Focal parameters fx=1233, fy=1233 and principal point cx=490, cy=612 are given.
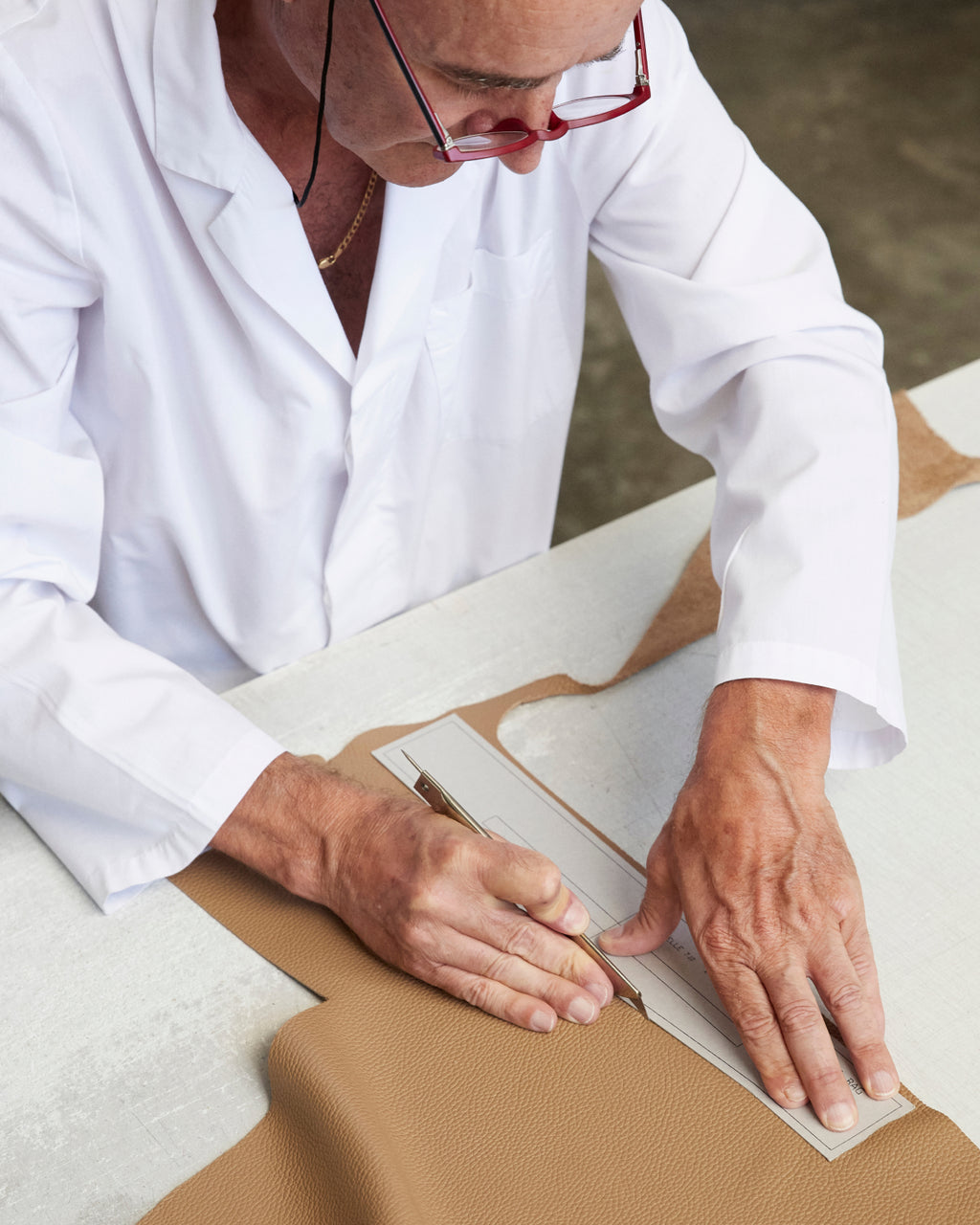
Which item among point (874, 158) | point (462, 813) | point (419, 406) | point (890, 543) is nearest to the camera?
point (462, 813)

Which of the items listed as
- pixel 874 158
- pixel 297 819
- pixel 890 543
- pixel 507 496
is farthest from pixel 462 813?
pixel 874 158

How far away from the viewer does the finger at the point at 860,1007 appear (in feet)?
→ 2.79

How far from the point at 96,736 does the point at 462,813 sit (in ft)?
0.99

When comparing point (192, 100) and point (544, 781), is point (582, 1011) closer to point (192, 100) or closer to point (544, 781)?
point (544, 781)

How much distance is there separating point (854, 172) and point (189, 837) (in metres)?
3.42

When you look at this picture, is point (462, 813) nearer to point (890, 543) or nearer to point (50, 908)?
point (50, 908)

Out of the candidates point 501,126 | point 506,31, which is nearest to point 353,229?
point 501,126

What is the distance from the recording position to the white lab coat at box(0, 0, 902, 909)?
3.28ft

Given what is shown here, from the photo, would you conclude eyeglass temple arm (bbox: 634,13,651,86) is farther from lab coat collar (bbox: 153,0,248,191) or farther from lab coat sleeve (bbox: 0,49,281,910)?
lab coat sleeve (bbox: 0,49,281,910)

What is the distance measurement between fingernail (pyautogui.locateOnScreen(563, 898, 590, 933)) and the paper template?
0.04 metres

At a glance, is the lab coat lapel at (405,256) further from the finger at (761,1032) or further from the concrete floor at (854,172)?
the concrete floor at (854,172)

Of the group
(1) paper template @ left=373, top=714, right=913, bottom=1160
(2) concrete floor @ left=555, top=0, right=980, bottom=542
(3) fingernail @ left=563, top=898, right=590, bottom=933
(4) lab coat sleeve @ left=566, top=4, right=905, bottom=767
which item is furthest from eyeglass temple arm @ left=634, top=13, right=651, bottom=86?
(2) concrete floor @ left=555, top=0, right=980, bottom=542

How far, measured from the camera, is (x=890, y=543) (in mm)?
1120

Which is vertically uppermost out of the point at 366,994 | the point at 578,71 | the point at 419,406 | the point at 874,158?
the point at 578,71
